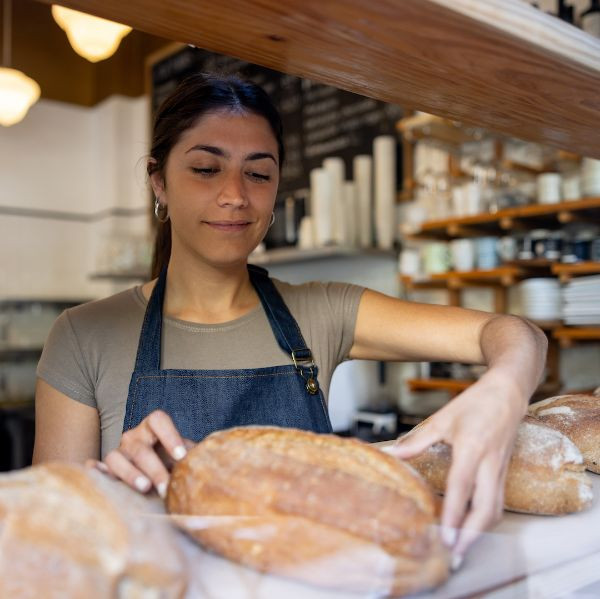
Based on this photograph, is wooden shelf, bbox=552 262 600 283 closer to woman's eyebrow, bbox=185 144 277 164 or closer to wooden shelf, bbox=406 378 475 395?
wooden shelf, bbox=406 378 475 395

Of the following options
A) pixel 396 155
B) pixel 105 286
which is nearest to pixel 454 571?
pixel 396 155

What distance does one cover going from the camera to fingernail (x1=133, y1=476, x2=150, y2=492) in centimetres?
63

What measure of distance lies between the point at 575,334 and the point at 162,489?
2.35 metres

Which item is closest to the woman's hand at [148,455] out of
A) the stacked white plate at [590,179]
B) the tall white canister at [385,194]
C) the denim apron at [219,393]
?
the denim apron at [219,393]

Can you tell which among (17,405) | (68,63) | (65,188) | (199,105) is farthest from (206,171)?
(68,63)

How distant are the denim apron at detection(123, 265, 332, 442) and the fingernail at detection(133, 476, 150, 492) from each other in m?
0.51

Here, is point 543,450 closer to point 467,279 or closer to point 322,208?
point 467,279

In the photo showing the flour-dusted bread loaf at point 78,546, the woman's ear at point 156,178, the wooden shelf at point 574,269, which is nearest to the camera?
the flour-dusted bread loaf at point 78,546

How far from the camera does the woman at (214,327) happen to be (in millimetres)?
1244

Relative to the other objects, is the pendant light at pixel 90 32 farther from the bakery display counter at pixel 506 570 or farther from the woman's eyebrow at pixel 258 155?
the bakery display counter at pixel 506 570

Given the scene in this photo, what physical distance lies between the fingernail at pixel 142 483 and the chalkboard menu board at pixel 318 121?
125 inches

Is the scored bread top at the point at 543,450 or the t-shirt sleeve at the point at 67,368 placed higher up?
the t-shirt sleeve at the point at 67,368

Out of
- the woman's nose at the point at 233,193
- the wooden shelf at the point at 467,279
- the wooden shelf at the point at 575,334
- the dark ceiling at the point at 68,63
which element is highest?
the dark ceiling at the point at 68,63

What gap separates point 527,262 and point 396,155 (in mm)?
1297
